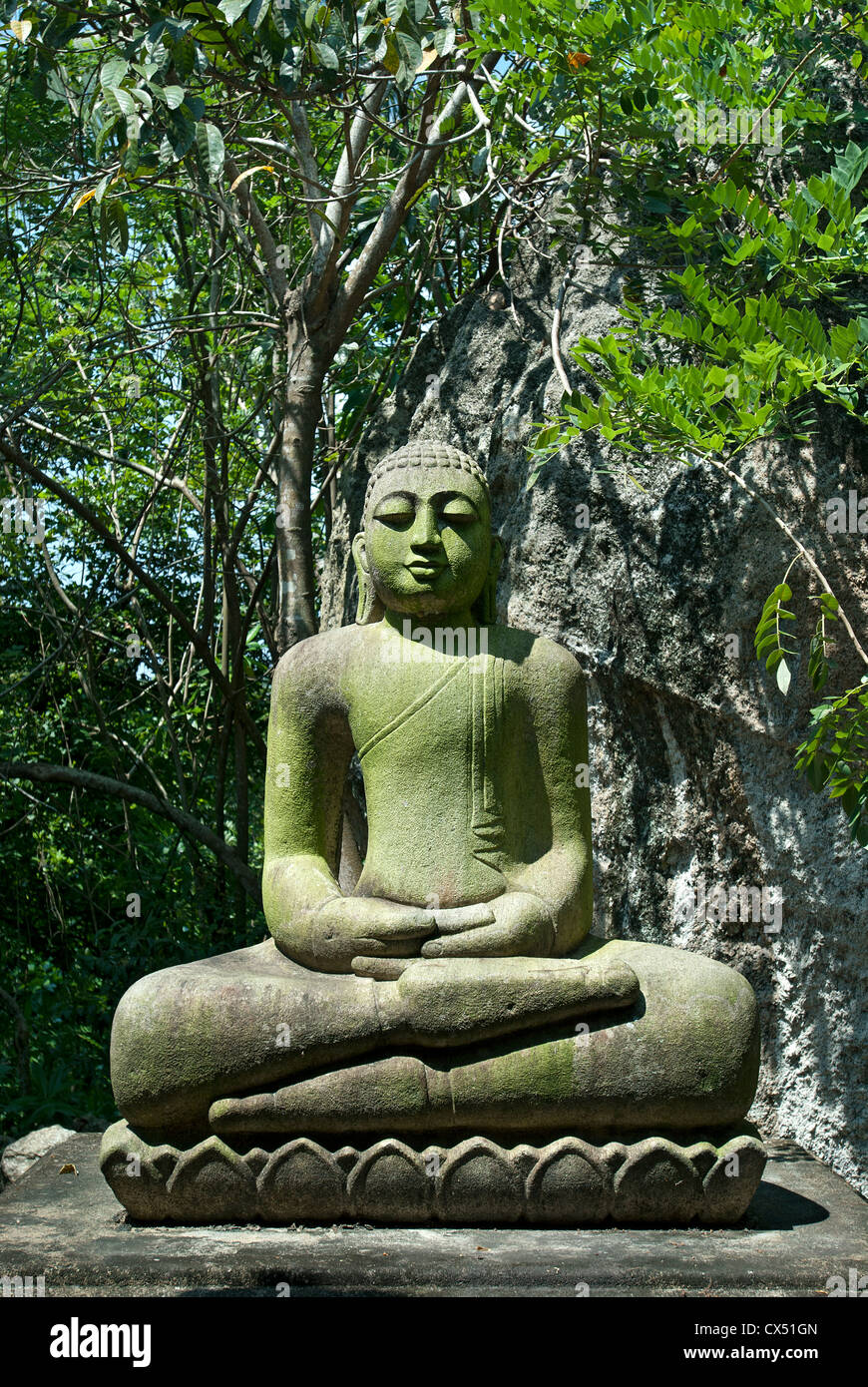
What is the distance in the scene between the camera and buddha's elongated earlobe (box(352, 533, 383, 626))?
4.52m

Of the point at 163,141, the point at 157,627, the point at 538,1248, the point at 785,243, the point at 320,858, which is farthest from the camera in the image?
the point at 157,627

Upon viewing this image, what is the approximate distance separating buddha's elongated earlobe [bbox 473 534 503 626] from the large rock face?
89 centimetres

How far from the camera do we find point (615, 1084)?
3668 millimetres

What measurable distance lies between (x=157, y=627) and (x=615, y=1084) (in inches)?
221

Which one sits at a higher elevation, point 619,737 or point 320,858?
point 619,737

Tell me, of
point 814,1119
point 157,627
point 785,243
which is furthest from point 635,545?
point 157,627

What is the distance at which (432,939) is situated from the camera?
3930mm

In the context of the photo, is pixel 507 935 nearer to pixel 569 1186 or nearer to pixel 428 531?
pixel 569 1186

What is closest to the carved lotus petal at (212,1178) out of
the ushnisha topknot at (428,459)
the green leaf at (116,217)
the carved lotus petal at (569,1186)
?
the carved lotus petal at (569,1186)

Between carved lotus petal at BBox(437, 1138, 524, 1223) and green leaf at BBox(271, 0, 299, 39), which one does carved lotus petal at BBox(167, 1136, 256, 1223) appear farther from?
green leaf at BBox(271, 0, 299, 39)

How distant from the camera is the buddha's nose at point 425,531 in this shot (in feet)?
13.9

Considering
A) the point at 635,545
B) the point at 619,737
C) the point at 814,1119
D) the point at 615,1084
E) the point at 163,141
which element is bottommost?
the point at 814,1119

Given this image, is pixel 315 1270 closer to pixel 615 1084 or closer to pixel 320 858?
pixel 615 1084

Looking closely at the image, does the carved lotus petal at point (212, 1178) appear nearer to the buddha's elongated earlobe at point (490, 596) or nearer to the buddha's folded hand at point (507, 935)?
the buddha's folded hand at point (507, 935)
